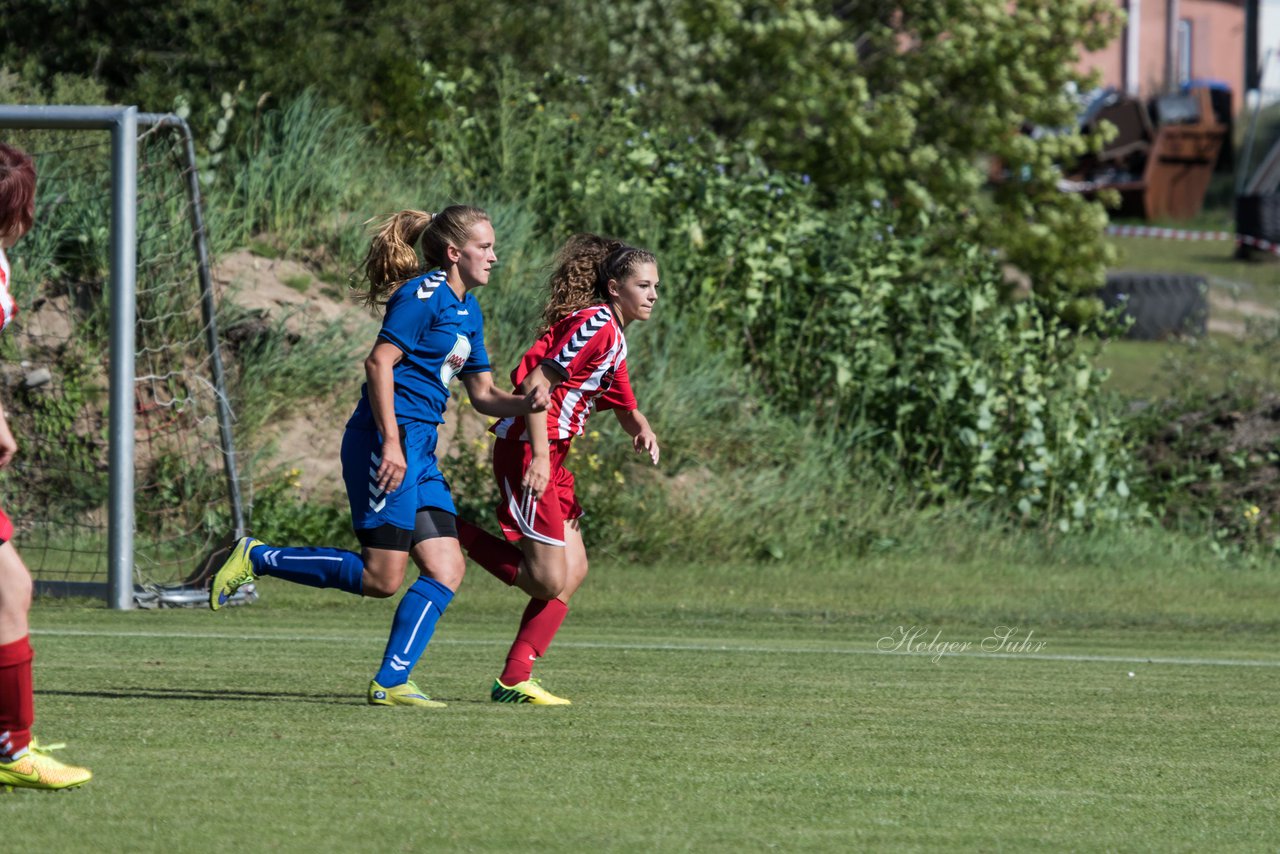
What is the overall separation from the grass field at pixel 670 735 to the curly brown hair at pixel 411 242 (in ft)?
5.19

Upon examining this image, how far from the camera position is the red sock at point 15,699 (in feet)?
16.0

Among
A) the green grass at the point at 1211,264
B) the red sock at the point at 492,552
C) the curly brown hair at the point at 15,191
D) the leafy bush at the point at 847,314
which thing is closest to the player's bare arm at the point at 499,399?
the red sock at the point at 492,552

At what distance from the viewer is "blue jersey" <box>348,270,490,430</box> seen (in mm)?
6535

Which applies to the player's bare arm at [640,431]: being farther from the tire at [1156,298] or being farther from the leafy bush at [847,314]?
the tire at [1156,298]

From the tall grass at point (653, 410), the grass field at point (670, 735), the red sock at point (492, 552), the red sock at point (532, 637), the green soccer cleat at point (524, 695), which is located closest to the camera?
the grass field at point (670, 735)

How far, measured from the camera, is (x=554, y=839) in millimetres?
4473

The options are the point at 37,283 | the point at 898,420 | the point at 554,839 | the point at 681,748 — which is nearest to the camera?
the point at 554,839

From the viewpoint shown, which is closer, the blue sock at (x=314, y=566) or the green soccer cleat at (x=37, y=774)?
the green soccer cleat at (x=37, y=774)

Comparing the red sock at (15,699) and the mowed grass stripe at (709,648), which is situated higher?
the red sock at (15,699)

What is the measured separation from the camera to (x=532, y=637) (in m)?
7.09

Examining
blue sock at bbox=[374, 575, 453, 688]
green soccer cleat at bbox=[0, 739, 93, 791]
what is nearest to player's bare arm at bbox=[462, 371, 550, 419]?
blue sock at bbox=[374, 575, 453, 688]

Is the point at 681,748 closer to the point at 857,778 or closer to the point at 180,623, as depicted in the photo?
the point at 857,778

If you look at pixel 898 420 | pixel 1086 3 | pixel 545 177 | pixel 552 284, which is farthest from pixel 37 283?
pixel 1086 3

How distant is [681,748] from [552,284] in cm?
219
